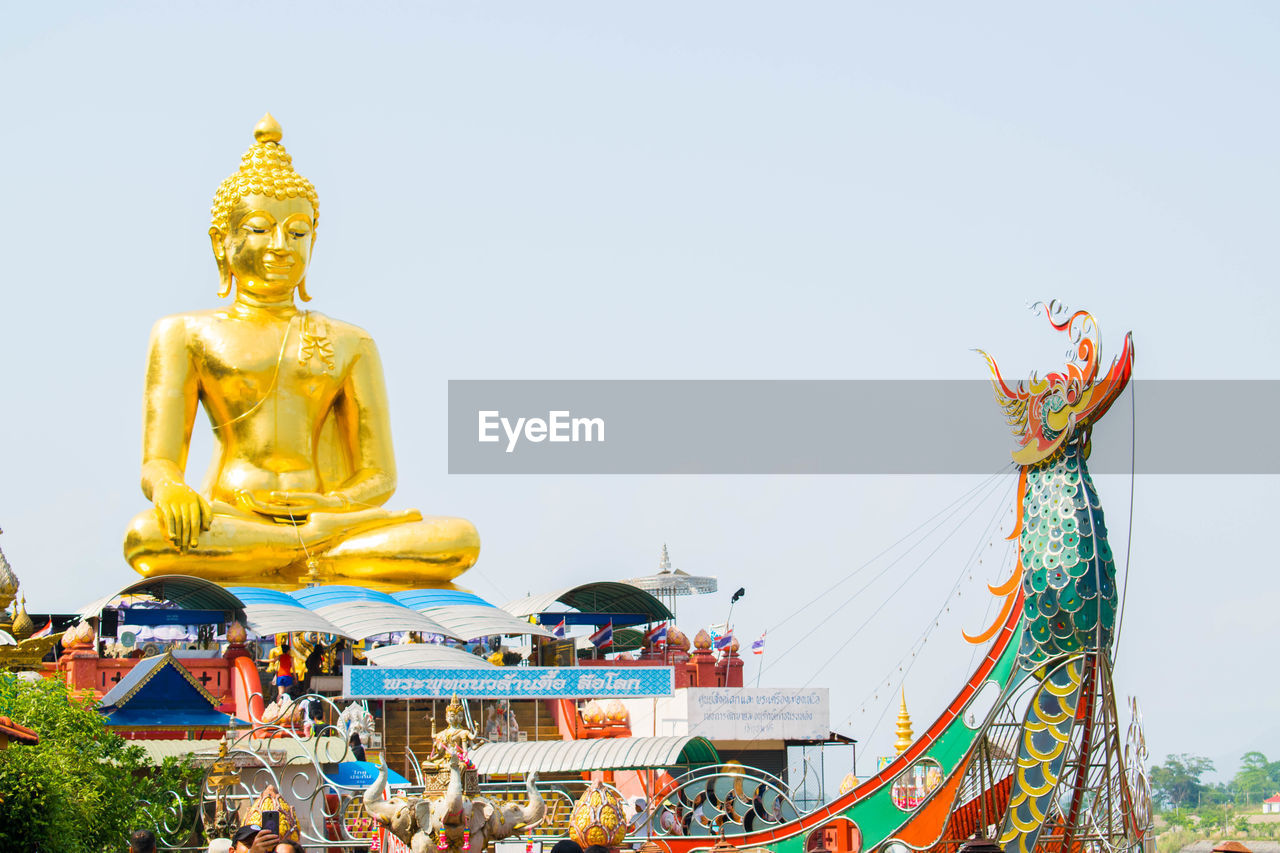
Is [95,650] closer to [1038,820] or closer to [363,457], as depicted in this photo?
[363,457]

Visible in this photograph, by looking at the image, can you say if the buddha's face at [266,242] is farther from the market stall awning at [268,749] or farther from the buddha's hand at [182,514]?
the market stall awning at [268,749]

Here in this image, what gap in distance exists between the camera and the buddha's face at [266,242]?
85.1ft

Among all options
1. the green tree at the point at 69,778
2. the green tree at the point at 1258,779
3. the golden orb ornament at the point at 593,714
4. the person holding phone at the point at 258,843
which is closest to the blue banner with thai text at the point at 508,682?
the green tree at the point at 69,778

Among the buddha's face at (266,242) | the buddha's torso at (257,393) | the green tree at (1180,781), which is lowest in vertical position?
the green tree at (1180,781)

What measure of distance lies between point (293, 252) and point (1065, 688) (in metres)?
13.7

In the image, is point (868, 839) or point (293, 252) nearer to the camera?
point (868, 839)

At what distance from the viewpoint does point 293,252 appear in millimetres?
26094

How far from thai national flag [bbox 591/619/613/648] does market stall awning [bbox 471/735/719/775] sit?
8307 millimetres

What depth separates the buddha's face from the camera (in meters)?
26.0

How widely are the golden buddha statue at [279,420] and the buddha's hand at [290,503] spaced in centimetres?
2

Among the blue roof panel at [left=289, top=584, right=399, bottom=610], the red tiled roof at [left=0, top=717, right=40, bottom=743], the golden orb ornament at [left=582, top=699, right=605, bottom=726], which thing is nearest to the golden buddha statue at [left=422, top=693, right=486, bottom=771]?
the red tiled roof at [left=0, top=717, right=40, bottom=743]

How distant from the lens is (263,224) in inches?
1022

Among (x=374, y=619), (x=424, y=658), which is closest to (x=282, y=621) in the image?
(x=374, y=619)

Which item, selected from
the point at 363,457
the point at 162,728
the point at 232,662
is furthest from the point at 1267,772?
the point at 162,728
